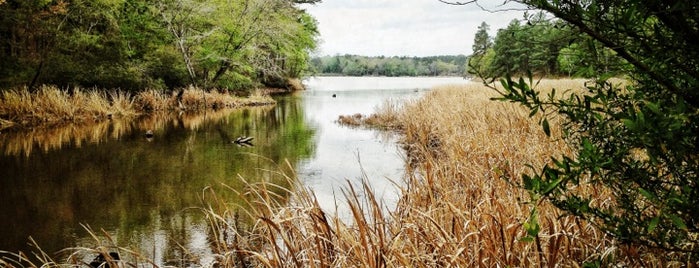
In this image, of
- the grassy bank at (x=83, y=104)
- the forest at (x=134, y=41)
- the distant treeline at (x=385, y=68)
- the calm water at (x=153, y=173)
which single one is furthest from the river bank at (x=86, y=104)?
the distant treeline at (x=385, y=68)

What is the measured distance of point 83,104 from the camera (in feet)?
49.4

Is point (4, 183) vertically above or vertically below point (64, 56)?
below

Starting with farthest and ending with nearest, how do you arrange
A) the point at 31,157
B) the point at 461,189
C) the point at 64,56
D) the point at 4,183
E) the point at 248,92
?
the point at 248,92, the point at 64,56, the point at 31,157, the point at 4,183, the point at 461,189

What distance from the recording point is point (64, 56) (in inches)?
611

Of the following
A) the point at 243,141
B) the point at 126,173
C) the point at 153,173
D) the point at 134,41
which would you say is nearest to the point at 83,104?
the point at 134,41

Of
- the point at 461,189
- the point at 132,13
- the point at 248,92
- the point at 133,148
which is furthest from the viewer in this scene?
the point at 248,92

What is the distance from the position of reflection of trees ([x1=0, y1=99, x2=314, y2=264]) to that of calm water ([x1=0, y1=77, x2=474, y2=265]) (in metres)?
0.02

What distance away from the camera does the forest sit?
46.5 feet

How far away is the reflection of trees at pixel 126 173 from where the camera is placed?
17.0ft

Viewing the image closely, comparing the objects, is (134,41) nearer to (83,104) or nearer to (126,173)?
(83,104)

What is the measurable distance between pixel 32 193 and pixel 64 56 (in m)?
10.7

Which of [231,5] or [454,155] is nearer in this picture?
[454,155]

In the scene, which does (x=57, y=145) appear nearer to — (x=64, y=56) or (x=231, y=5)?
(x=64, y=56)

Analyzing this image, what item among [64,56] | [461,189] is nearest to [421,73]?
[64,56]
